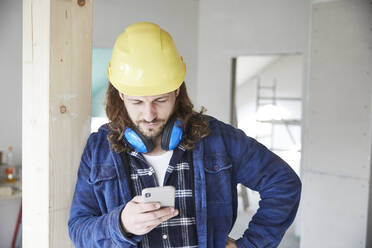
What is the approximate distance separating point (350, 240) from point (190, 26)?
3.44 metres

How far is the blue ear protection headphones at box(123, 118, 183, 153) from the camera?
140cm

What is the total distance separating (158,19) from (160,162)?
3.94 meters

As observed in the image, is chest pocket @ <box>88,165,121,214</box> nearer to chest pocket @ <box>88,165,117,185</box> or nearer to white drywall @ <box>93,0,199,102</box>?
chest pocket @ <box>88,165,117,185</box>

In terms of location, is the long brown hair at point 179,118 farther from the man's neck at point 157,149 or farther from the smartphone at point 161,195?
the smartphone at point 161,195

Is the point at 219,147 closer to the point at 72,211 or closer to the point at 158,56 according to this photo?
the point at 158,56

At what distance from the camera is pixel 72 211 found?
1.31 m

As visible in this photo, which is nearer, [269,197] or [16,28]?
[269,197]

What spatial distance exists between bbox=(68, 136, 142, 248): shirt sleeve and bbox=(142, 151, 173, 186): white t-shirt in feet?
0.74

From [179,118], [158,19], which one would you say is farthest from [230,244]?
[158,19]

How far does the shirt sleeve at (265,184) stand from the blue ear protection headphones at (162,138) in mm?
236

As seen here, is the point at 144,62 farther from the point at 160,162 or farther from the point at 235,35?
the point at 235,35

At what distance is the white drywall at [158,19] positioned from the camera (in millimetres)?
4586

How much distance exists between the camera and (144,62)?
1289 millimetres

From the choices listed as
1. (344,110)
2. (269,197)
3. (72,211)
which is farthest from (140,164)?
(344,110)
